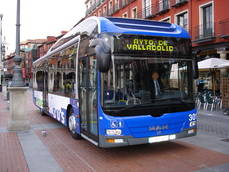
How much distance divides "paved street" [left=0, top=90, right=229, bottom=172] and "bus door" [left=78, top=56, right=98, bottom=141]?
0.57m

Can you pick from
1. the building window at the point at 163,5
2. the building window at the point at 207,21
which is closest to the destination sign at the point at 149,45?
the building window at the point at 207,21

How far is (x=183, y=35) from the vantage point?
6.17 m

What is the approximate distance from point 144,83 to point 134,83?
0.76ft

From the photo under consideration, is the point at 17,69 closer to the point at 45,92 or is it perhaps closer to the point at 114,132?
the point at 45,92

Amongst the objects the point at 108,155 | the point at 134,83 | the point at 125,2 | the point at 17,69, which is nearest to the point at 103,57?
the point at 134,83

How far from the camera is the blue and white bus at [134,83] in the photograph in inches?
211

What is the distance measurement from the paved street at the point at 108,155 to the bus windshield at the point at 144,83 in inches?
45.9

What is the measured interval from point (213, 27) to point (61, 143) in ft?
55.8

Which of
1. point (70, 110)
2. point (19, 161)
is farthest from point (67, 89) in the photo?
point (19, 161)

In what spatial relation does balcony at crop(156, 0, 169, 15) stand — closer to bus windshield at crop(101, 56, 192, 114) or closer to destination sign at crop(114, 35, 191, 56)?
destination sign at crop(114, 35, 191, 56)

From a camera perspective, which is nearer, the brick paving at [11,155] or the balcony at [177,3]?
the brick paving at [11,155]

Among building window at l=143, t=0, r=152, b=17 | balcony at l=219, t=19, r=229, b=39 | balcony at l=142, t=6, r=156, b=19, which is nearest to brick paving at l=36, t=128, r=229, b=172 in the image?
balcony at l=219, t=19, r=229, b=39

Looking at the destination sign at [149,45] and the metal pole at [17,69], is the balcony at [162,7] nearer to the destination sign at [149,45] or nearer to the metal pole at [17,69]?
the metal pole at [17,69]

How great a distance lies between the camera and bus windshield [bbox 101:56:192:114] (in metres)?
5.36
